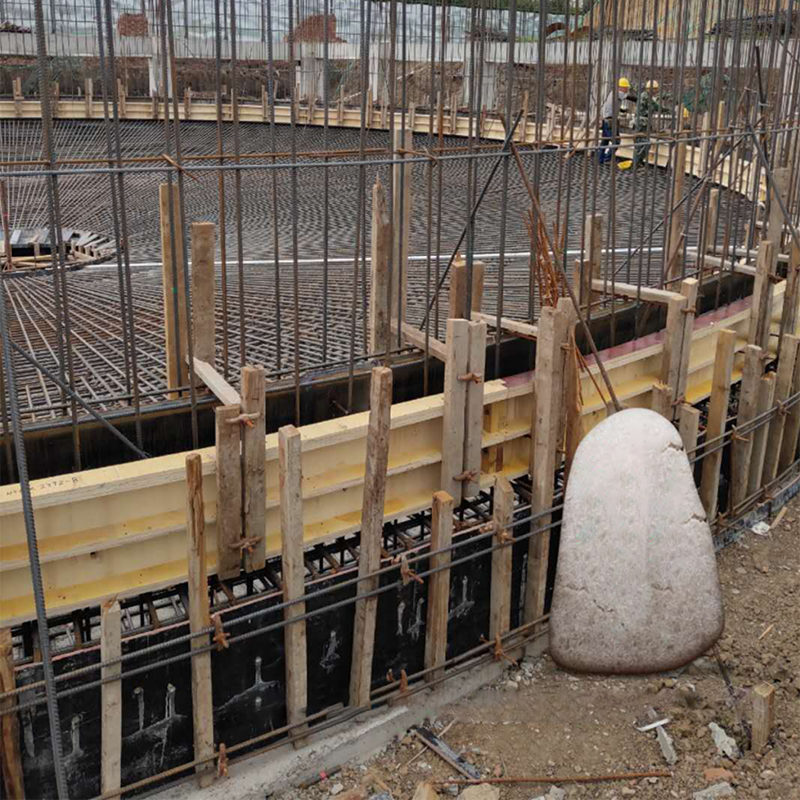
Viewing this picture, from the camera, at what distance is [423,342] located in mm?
6027

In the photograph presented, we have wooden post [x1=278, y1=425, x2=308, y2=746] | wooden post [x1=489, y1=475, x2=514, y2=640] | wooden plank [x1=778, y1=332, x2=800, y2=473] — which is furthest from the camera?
wooden plank [x1=778, y1=332, x2=800, y2=473]

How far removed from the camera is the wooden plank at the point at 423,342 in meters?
5.82

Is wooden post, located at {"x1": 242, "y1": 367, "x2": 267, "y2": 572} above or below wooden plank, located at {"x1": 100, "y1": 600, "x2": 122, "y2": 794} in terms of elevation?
above

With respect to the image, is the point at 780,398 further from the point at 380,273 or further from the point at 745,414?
the point at 380,273

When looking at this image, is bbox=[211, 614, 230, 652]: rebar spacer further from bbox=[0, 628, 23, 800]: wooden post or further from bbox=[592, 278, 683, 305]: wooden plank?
bbox=[592, 278, 683, 305]: wooden plank

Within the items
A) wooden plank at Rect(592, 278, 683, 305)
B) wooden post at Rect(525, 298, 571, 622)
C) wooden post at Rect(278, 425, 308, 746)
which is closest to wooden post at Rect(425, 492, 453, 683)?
wooden post at Rect(525, 298, 571, 622)

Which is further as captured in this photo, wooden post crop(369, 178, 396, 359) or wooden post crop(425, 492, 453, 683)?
wooden post crop(369, 178, 396, 359)

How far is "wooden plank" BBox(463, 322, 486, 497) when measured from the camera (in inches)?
212

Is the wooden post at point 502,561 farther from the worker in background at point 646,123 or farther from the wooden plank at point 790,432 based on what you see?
the wooden plank at point 790,432

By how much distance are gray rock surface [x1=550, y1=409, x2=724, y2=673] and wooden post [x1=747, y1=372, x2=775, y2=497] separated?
2.29 m

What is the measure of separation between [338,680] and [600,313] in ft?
11.9

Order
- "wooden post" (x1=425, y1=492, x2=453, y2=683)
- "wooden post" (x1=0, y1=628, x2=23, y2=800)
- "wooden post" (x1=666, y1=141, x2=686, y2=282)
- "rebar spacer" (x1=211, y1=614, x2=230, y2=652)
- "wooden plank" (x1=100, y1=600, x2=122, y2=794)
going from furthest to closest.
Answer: "wooden post" (x1=666, y1=141, x2=686, y2=282) < "wooden post" (x1=425, y1=492, x2=453, y2=683) < "rebar spacer" (x1=211, y1=614, x2=230, y2=652) < "wooden plank" (x1=100, y1=600, x2=122, y2=794) < "wooden post" (x1=0, y1=628, x2=23, y2=800)

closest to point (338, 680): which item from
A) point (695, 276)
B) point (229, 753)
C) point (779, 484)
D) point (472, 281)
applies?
point (229, 753)

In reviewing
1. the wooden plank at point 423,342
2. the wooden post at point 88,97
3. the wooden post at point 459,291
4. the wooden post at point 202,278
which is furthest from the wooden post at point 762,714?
the wooden post at point 88,97
